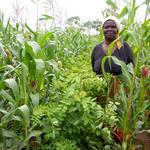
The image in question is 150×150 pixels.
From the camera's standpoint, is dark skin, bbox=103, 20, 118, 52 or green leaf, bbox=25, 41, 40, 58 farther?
dark skin, bbox=103, 20, 118, 52

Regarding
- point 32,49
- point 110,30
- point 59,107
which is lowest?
point 59,107

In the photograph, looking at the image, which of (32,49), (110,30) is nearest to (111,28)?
(110,30)

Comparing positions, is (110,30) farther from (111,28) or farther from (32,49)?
(32,49)

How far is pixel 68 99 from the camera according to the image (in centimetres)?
210

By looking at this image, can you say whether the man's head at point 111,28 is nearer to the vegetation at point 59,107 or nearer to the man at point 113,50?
the man at point 113,50

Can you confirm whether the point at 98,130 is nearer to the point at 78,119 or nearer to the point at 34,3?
the point at 78,119

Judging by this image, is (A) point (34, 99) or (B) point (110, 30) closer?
(A) point (34, 99)

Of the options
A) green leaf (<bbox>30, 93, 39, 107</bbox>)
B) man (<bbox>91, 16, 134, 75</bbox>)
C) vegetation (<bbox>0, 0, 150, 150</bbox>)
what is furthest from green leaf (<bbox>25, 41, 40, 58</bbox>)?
man (<bbox>91, 16, 134, 75</bbox>)

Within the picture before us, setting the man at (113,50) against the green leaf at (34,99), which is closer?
the green leaf at (34,99)

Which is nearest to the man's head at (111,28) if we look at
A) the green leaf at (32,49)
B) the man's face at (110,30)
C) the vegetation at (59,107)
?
the man's face at (110,30)

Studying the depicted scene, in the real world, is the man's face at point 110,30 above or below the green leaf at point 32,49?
above

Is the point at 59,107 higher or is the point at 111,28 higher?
the point at 111,28

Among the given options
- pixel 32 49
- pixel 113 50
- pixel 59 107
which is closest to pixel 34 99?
pixel 59 107

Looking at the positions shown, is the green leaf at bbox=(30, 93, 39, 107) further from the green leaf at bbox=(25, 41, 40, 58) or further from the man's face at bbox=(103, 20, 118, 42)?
the man's face at bbox=(103, 20, 118, 42)
